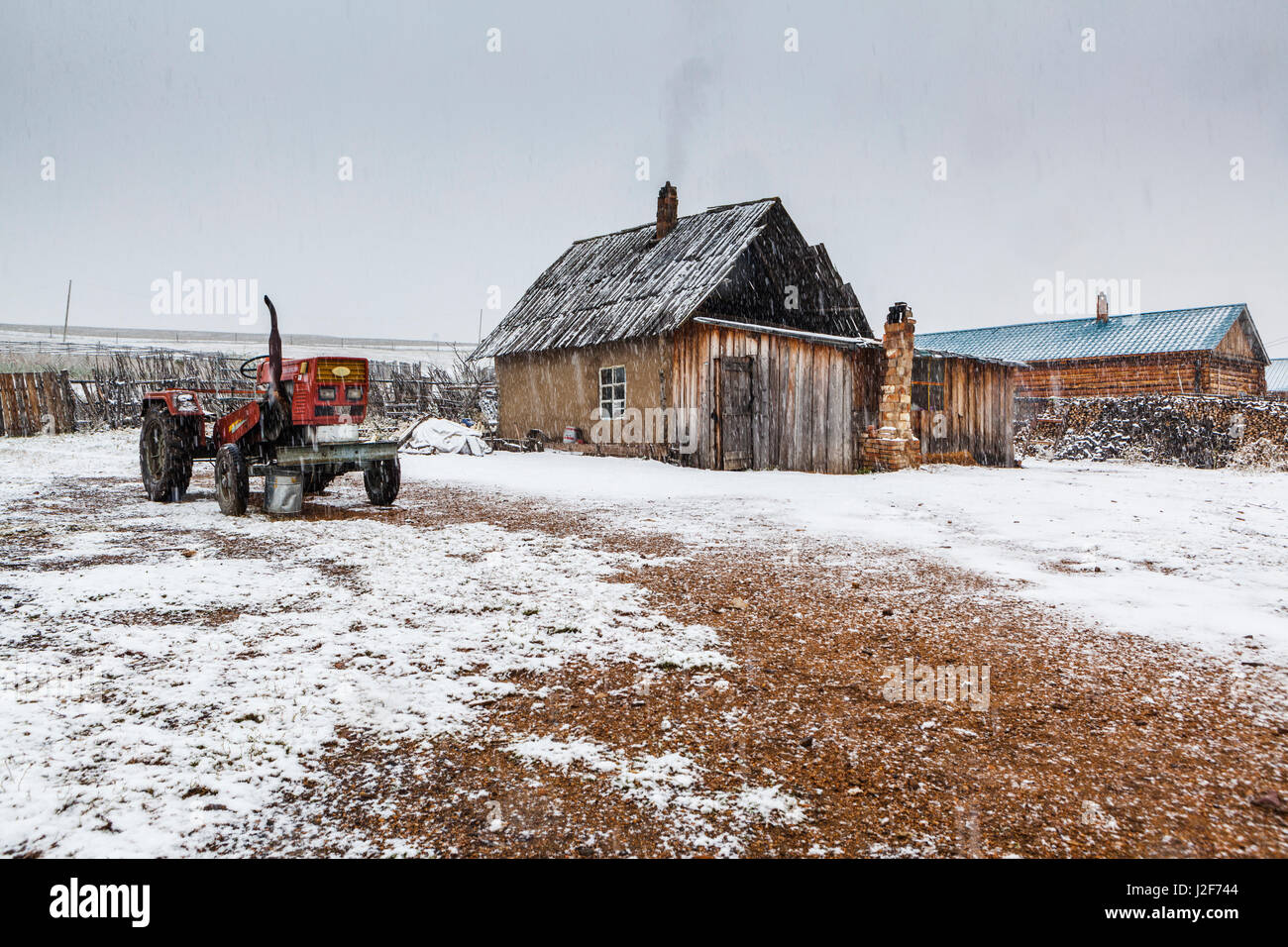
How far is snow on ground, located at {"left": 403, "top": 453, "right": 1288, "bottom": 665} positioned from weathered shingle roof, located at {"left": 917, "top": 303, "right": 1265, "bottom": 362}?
17.3 meters

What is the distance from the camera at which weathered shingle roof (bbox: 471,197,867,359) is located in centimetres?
1540

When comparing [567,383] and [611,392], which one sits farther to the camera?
[567,383]

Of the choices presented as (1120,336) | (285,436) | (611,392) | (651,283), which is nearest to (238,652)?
(285,436)

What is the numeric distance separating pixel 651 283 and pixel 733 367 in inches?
139

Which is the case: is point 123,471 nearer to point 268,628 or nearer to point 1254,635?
point 268,628

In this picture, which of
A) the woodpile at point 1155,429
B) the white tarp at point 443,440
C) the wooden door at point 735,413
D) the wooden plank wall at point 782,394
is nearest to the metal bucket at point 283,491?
the wooden plank wall at point 782,394

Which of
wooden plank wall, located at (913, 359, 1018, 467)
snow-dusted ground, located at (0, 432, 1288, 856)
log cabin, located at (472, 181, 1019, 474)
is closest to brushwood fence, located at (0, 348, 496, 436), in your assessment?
log cabin, located at (472, 181, 1019, 474)

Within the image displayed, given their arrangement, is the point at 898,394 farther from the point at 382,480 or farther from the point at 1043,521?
the point at 382,480

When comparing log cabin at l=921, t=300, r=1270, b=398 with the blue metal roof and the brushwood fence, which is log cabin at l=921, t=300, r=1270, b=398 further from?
the brushwood fence

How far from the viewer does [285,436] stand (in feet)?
25.6

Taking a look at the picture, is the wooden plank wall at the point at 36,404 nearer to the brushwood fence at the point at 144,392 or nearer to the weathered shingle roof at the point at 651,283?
the brushwood fence at the point at 144,392

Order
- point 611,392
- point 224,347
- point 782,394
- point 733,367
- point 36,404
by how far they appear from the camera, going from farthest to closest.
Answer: point 224,347 → point 36,404 → point 611,392 → point 782,394 → point 733,367

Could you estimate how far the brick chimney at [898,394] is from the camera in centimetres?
1525

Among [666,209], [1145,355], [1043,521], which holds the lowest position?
[1043,521]
